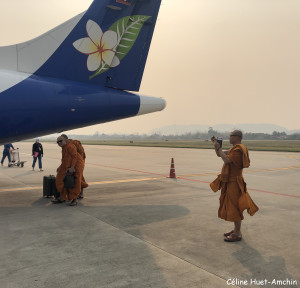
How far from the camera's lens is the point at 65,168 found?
7.25 m

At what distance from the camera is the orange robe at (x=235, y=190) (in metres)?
4.71

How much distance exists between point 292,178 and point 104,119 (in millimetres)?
9759

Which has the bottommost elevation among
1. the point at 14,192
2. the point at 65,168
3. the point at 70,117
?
the point at 14,192

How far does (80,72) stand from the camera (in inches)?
284

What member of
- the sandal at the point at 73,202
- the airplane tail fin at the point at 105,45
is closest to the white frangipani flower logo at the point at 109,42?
the airplane tail fin at the point at 105,45

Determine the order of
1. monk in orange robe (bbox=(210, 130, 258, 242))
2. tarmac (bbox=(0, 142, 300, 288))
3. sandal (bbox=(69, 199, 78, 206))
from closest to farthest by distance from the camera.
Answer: tarmac (bbox=(0, 142, 300, 288))
monk in orange robe (bbox=(210, 130, 258, 242))
sandal (bbox=(69, 199, 78, 206))

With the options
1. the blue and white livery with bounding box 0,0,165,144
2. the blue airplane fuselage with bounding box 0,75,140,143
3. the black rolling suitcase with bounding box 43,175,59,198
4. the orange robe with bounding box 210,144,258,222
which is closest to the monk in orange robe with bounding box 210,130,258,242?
the orange robe with bounding box 210,144,258,222

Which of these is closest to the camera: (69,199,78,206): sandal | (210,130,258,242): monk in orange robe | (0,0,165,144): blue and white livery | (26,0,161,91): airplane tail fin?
(210,130,258,242): monk in orange robe

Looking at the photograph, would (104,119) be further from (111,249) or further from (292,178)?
(292,178)

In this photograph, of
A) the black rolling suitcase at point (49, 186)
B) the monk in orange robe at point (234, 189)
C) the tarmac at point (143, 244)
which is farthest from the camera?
the black rolling suitcase at point (49, 186)

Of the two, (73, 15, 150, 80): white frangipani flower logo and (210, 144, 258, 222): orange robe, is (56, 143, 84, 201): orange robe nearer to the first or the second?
(73, 15, 150, 80): white frangipani flower logo

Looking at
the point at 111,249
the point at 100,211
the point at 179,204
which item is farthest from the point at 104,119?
Result: the point at 111,249

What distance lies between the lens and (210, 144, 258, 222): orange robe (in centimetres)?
471

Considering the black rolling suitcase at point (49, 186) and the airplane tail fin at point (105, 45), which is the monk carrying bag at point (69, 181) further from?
the airplane tail fin at point (105, 45)
